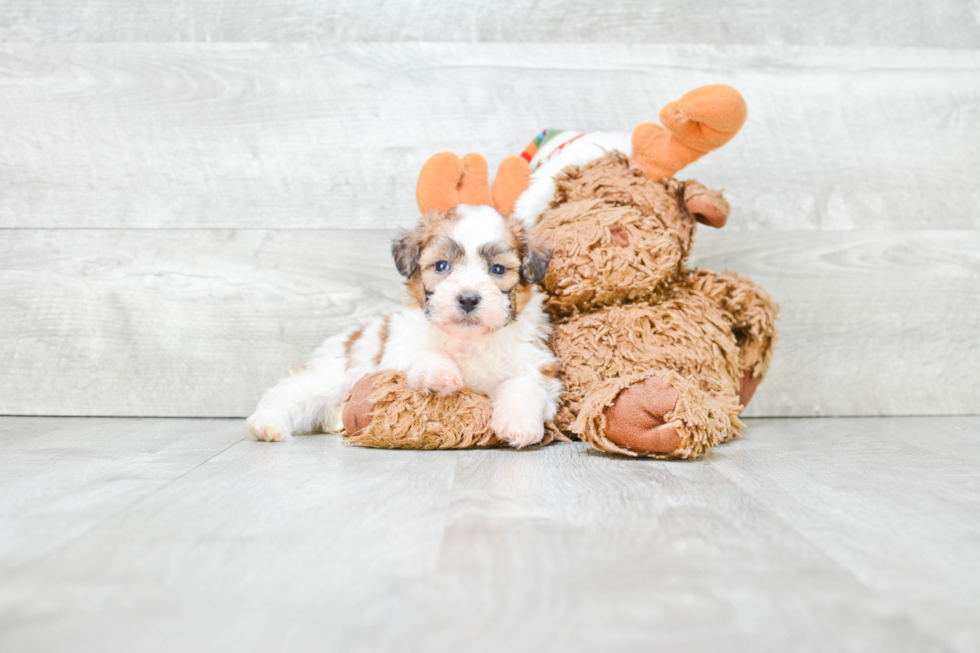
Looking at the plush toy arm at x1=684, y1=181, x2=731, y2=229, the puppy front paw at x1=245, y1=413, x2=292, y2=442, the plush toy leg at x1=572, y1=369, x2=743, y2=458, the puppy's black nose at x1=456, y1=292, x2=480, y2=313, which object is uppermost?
the plush toy arm at x1=684, y1=181, x2=731, y2=229

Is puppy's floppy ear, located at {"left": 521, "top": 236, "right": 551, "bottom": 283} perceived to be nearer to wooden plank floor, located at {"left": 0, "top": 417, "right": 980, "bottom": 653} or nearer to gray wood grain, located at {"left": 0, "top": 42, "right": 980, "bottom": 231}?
wooden plank floor, located at {"left": 0, "top": 417, "right": 980, "bottom": 653}

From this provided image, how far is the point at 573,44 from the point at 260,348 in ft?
4.36

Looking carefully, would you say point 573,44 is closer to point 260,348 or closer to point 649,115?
point 649,115

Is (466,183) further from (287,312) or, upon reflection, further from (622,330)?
(287,312)

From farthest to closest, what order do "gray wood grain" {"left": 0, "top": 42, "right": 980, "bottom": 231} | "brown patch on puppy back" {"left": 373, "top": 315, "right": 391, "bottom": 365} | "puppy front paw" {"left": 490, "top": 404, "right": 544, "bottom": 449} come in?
"gray wood grain" {"left": 0, "top": 42, "right": 980, "bottom": 231} < "brown patch on puppy back" {"left": 373, "top": 315, "right": 391, "bottom": 365} < "puppy front paw" {"left": 490, "top": 404, "right": 544, "bottom": 449}

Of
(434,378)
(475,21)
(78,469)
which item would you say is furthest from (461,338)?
(475,21)

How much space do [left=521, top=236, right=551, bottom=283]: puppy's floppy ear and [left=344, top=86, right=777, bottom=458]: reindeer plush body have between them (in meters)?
0.06

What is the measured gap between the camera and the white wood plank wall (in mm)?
2131

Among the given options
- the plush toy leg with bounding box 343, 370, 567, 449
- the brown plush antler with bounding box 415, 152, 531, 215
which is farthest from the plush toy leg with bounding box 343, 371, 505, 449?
→ the brown plush antler with bounding box 415, 152, 531, 215

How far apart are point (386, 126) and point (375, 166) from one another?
125 mm

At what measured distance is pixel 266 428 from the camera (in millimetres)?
1702

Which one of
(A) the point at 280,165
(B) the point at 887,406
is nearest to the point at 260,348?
(A) the point at 280,165

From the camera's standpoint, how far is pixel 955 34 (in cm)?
223

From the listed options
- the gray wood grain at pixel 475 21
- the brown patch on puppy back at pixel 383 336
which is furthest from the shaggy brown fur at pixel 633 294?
the gray wood grain at pixel 475 21
